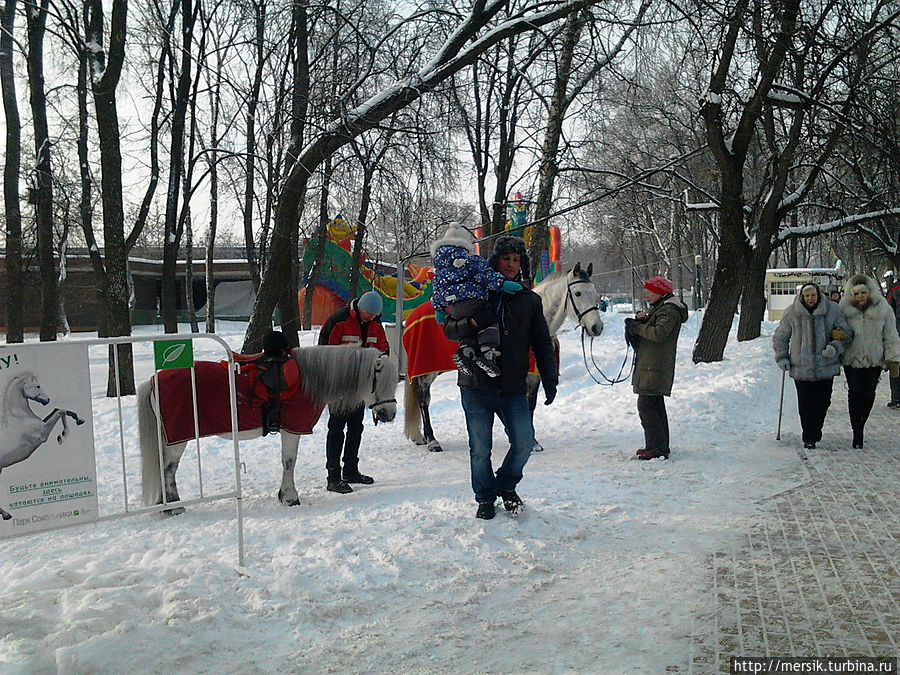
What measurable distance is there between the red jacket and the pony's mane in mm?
940

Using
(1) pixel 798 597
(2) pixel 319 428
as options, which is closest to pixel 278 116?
(2) pixel 319 428

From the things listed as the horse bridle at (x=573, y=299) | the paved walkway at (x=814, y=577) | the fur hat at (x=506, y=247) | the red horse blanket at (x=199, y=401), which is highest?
the fur hat at (x=506, y=247)

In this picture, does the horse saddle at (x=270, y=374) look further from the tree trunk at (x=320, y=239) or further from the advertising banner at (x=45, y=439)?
the tree trunk at (x=320, y=239)

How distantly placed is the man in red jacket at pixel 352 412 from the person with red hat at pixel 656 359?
257 centimetres

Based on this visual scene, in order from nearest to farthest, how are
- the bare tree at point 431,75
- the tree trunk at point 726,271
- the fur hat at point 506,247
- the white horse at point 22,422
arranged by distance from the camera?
the white horse at point 22,422 → the fur hat at point 506,247 → the bare tree at point 431,75 → the tree trunk at point 726,271

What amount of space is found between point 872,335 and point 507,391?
4917mm

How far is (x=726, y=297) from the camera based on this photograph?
14.6 meters

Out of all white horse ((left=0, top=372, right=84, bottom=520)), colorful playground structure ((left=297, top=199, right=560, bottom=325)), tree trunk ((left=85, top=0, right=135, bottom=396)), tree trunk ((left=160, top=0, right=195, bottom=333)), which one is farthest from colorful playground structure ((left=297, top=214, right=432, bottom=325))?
white horse ((left=0, top=372, right=84, bottom=520))

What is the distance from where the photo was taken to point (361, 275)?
28.9m

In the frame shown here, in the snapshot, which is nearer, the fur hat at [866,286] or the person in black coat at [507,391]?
the person in black coat at [507,391]

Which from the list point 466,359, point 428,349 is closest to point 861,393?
point 428,349

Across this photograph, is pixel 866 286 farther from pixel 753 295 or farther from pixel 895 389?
pixel 753 295

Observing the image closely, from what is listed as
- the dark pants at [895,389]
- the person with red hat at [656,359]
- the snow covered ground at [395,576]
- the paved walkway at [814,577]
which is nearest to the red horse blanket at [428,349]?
the snow covered ground at [395,576]

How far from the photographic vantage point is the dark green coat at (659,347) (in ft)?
24.4
